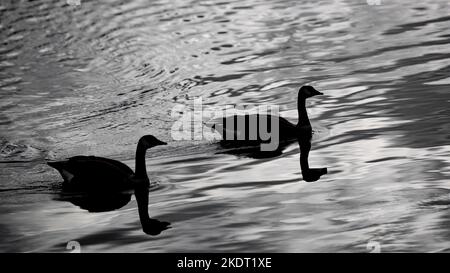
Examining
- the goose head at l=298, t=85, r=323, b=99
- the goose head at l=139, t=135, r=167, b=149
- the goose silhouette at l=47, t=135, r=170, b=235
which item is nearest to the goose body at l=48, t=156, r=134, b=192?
the goose silhouette at l=47, t=135, r=170, b=235

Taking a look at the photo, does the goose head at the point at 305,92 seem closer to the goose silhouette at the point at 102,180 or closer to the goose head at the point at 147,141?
the goose head at the point at 147,141

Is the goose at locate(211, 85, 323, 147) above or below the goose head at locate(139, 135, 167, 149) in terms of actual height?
below

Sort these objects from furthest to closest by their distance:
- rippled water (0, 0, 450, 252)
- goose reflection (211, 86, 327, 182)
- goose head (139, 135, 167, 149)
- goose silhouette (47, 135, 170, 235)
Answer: goose reflection (211, 86, 327, 182) < goose head (139, 135, 167, 149) < goose silhouette (47, 135, 170, 235) < rippled water (0, 0, 450, 252)

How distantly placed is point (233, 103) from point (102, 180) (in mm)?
6817

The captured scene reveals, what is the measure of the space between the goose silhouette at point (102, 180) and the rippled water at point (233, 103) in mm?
391

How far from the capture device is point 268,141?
1942 centimetres

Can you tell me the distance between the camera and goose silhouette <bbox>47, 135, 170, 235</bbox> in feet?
54.5

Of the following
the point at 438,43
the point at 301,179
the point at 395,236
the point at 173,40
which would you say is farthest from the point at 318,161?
the point at 173,40

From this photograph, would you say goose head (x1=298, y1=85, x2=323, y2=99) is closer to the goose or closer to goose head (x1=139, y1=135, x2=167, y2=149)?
the goose

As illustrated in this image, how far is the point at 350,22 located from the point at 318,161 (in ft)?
47.3

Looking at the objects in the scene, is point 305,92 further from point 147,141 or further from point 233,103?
point 147,141

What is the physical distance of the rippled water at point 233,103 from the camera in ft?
47.0

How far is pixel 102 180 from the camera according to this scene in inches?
661

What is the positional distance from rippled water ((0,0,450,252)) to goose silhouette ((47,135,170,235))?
391 millimetres
